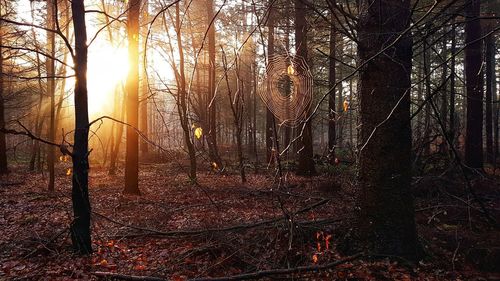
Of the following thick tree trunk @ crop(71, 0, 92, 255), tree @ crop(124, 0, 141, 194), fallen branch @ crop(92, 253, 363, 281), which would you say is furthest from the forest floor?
tree @ crop(124, 0, 141, 194)

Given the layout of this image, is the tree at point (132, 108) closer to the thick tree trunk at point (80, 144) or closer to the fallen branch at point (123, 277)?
the thick tree trunk at point (80, 144)

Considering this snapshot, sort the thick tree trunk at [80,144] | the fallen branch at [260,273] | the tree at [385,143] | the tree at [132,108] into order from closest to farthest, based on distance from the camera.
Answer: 1. the fallen branch at [260,273]
2. the tree at [385,143]
3. the thick tree trunk at [80,144]
4. the tree at [132,108]

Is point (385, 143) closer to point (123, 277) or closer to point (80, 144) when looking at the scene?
point (123, 277)

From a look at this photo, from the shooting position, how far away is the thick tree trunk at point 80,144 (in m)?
4.86

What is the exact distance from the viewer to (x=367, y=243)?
4375 millimetres

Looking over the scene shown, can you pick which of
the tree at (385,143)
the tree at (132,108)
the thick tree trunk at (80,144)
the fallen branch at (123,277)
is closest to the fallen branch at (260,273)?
the fallen branch at (123,277)

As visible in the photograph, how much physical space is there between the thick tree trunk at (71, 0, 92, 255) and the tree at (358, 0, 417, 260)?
3.76 metres

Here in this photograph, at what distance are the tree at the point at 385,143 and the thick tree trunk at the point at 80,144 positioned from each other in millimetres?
3758

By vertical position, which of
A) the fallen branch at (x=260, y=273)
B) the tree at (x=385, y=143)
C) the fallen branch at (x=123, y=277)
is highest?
the tree at (x=385, y=143)

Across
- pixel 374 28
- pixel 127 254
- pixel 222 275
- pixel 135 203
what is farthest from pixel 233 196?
pixel 374 28

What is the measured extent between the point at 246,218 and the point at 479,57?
9316mm

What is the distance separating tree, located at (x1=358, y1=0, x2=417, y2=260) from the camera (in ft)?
13.6

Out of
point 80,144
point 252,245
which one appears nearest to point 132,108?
point 80,144

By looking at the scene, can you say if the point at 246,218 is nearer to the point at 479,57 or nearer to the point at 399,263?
the point at 399,263
